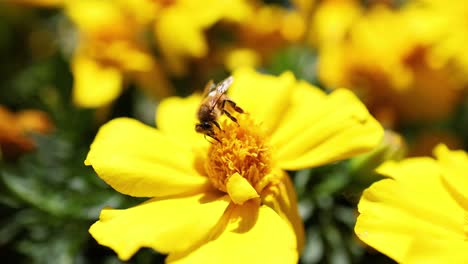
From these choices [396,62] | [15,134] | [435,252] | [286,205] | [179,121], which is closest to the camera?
[435,252]

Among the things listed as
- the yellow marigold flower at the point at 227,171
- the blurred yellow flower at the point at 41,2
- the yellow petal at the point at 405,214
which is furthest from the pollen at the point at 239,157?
the blurred yellow flower at the point at 41,2

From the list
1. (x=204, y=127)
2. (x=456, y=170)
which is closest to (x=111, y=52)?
(x=204, y=127)

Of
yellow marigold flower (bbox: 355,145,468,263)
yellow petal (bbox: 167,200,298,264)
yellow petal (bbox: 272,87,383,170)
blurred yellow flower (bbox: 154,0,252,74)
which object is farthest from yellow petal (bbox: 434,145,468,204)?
blurred yellow flower (bbox: 154,0,252,74)

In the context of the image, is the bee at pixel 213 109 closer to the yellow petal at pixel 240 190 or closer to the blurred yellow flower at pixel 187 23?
the yellow petal at pixel 240 190

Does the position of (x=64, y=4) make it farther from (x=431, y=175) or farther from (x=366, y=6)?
(x=431, y=175)

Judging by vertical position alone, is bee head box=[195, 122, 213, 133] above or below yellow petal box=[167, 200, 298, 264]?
above

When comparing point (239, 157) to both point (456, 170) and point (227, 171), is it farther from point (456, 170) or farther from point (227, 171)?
point (456, 170)

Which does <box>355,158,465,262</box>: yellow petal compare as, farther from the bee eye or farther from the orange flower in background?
the orange flower in background

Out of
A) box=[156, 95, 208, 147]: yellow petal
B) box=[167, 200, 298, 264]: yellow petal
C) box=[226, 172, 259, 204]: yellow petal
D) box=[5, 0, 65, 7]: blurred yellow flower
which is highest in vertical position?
box=[226, 172, 259, 204]: yellow petal
